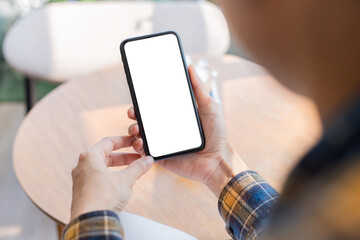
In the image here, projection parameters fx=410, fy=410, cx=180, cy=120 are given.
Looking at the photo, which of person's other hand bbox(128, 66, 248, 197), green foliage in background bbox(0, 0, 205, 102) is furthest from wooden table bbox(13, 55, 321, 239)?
green foliage in background bbox(0, 0, 205, 102)

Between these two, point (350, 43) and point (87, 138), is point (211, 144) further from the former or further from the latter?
point (350, 43)

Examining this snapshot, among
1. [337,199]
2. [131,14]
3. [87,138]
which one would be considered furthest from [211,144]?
[131,14]

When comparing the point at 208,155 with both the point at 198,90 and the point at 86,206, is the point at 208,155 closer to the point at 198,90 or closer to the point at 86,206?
the point at 198,90

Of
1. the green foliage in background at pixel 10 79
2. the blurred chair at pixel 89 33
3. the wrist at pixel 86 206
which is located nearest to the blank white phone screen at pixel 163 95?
the wrist at pixel 86 206

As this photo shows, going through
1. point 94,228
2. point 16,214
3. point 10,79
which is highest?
point 94,228

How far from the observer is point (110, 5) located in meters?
1.59

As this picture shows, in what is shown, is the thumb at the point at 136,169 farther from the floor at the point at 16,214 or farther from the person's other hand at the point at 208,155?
the floor at the point at 16,214

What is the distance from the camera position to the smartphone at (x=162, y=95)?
0.80 metres

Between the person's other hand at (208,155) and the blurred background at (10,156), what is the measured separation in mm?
331

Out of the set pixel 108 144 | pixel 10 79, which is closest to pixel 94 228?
pixel 108 144

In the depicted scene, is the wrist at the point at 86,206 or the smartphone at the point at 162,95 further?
the smartphone at the point at 162,95

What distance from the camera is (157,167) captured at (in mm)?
907

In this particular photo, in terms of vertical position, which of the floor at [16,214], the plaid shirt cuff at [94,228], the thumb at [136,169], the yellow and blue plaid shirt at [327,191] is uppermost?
the yellow and blue plaid shirt at [327,191]

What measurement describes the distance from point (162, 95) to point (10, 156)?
1.00m
